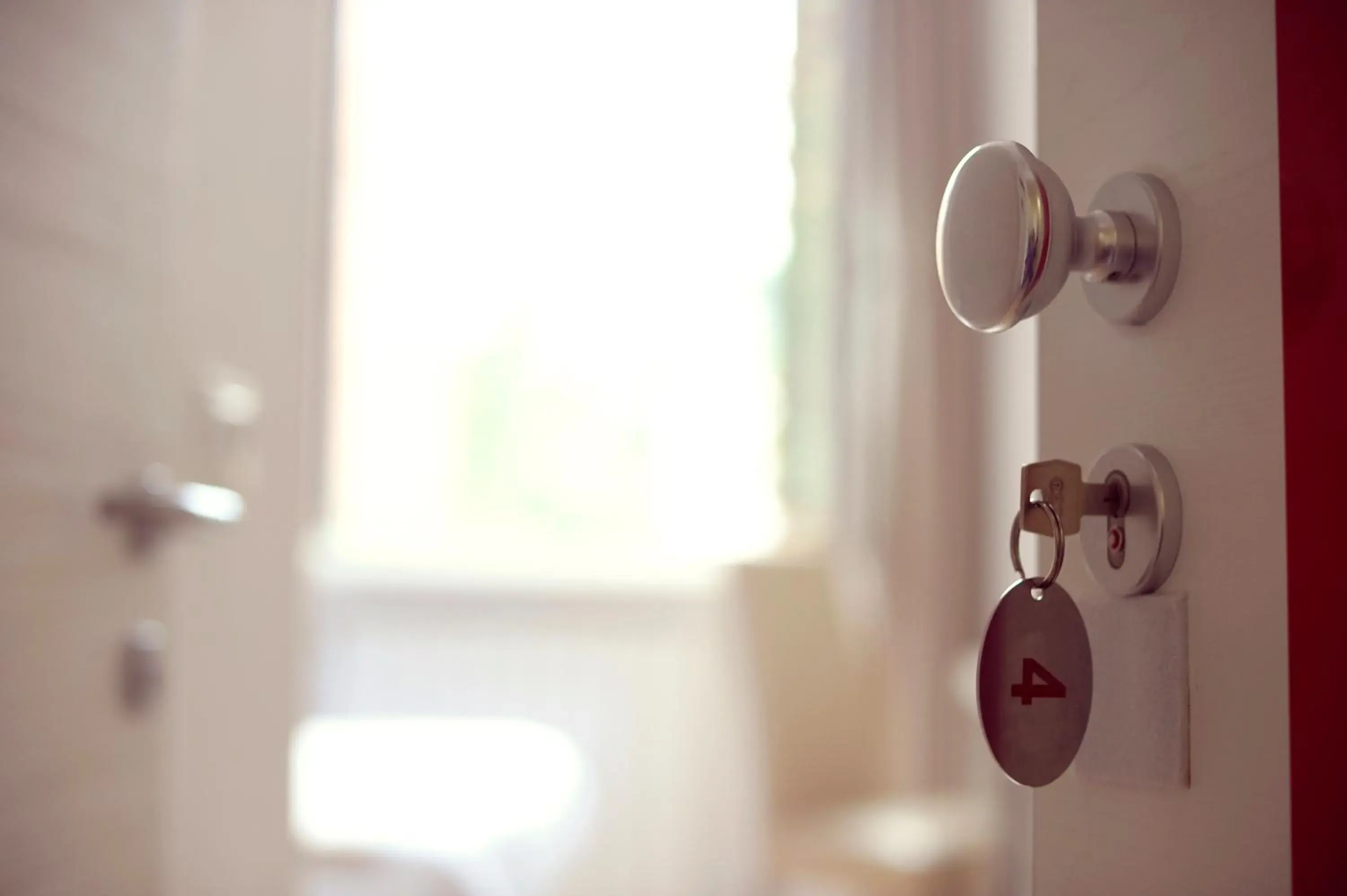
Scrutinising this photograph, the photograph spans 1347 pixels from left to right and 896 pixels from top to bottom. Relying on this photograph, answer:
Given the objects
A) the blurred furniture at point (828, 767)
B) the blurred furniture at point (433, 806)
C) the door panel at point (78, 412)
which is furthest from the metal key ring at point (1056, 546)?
the blurred furniture at point (828, 767)

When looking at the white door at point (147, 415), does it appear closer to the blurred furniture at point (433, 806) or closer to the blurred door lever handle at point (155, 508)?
the blurred door lever handle at point (155, 508)

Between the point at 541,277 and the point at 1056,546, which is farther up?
the point at 541,277

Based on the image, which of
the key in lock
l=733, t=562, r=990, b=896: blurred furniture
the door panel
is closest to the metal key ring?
the key in lock

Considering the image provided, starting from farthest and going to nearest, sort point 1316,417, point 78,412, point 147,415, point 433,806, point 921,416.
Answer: point 921,416 → point 433,806 → point 147,415 → point 78,412 → point 1316,417

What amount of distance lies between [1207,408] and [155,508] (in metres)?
0.70

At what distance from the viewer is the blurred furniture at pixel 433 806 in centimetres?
150

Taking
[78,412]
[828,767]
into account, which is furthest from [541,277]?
[78,412]

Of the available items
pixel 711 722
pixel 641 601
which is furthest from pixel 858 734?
pixel 641 601

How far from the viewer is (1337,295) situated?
34 centimetres

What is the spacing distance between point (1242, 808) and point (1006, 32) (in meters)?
2.12

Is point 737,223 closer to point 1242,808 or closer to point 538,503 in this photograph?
point 538,503

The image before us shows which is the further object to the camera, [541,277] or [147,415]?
[541,277]

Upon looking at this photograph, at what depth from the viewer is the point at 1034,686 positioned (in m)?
0.41

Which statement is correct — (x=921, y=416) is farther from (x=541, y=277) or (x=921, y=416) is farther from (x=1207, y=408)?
(x=1207, y=408)
